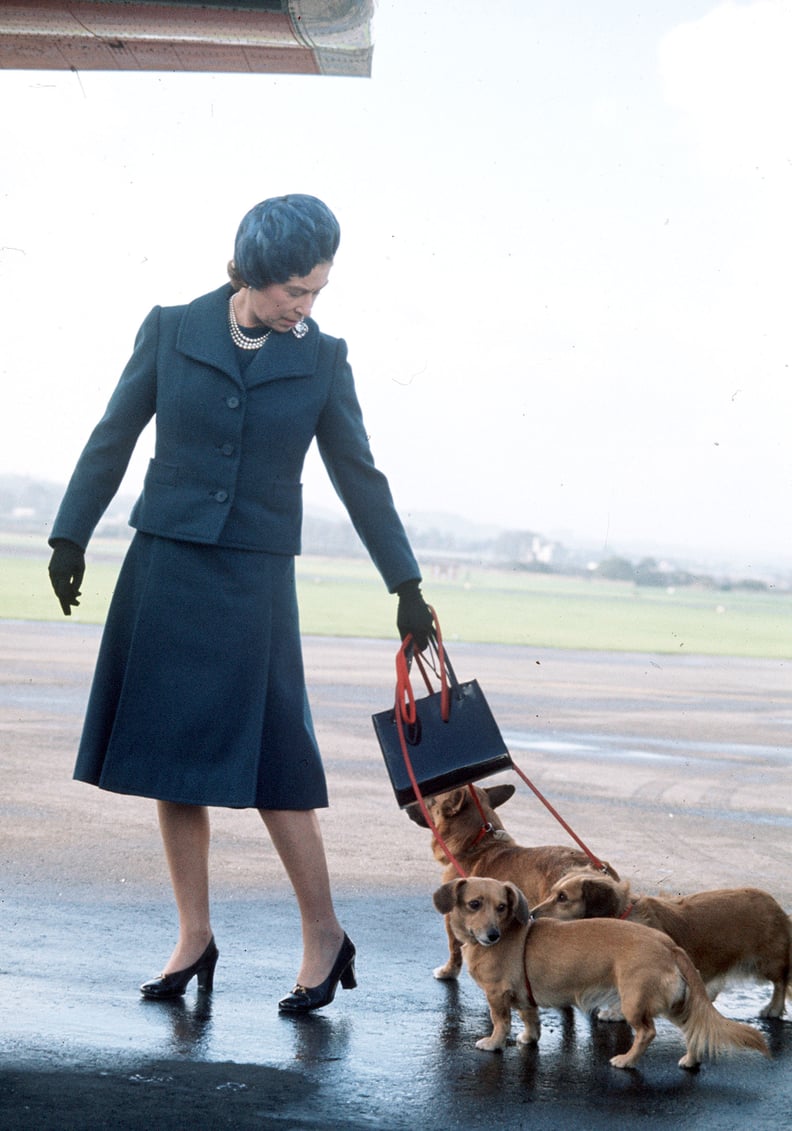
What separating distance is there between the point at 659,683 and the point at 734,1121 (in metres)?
16.0

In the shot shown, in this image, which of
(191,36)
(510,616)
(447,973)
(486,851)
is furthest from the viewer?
(510,616)

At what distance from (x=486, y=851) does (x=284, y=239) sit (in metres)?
2.11

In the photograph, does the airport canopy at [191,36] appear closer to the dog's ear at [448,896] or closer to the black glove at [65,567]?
the black glove at [65,567]

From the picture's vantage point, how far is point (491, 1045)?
13.4 ft

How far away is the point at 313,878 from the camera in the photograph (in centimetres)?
441

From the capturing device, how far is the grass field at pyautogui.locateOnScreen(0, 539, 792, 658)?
95.1ft

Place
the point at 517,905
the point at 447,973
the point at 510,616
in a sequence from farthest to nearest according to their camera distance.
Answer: the point at 510,616 → the point at 447,973 → the point at 517,905

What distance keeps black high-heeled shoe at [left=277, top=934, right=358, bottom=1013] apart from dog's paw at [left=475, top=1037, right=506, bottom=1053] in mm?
481

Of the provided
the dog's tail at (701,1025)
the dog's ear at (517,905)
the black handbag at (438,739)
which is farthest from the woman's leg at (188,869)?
the dog's tail at (701,1025)

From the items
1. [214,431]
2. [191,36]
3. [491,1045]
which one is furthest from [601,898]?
[191,36]

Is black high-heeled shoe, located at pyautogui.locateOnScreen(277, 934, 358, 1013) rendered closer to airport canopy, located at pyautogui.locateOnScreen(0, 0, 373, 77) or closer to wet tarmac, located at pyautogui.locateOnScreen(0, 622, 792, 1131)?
wet tarmac, located at pyautogui.locateOnScreen(0, 622, 792, 1131)

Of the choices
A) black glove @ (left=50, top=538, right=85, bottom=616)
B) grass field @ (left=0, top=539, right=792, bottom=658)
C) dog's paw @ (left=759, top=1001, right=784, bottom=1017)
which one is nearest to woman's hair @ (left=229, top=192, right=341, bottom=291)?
black glove @ (left=50, top=538, right=85, bottom=616)

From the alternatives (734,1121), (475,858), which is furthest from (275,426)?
(734,1121)

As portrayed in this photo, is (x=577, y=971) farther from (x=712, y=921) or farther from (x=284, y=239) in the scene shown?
(x=284, y=239)
